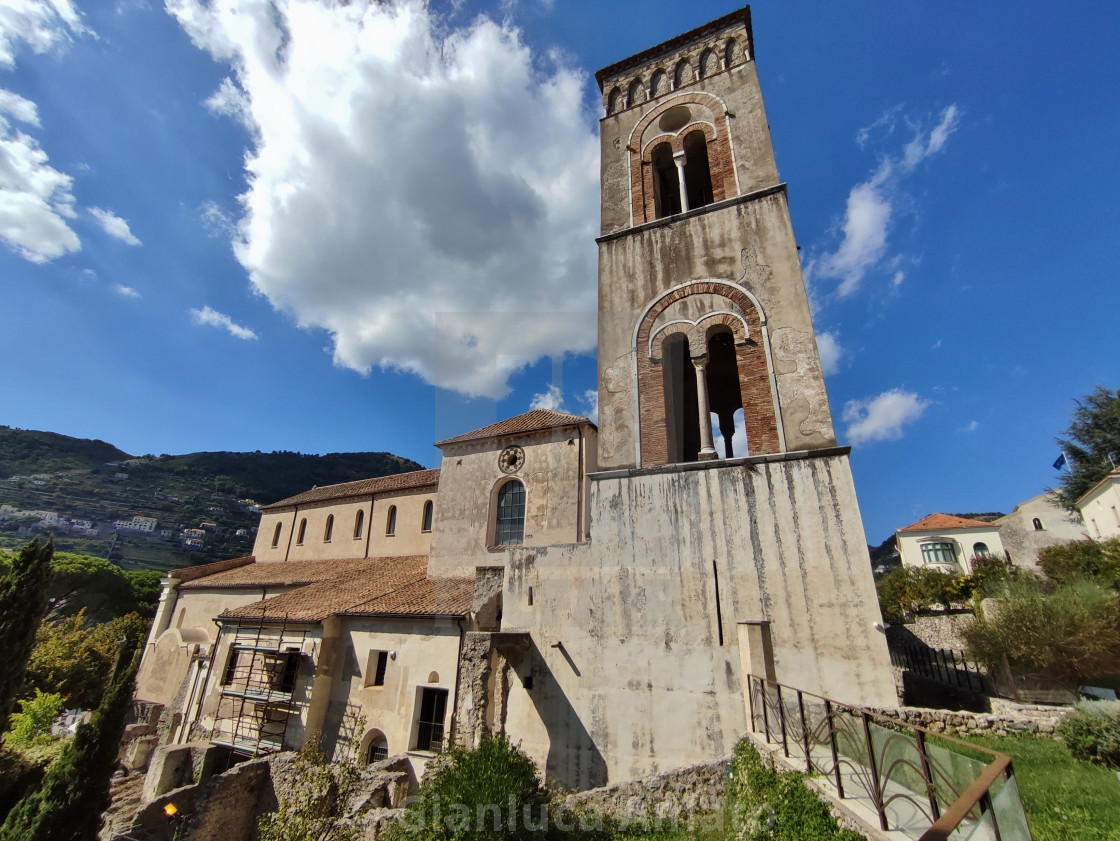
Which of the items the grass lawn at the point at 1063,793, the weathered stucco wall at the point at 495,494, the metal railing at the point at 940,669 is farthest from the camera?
→ the weathered stucco wall at the point at 495,494

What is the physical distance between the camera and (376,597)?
49.6 ft

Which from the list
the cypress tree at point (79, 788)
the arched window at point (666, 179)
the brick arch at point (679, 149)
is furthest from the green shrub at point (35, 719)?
the arched window at point (666, 179)

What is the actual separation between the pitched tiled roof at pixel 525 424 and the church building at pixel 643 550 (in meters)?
0.12

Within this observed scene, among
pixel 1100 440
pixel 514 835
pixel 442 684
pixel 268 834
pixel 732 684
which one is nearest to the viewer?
pixel 514 835

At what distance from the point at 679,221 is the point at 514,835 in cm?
1143

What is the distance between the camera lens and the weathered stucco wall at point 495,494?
14.8 meters

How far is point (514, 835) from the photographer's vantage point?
620 centimetres

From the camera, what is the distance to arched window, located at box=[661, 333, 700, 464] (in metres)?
9.88

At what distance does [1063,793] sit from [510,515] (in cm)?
1281

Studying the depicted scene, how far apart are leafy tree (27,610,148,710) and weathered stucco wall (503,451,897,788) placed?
70.0 ft

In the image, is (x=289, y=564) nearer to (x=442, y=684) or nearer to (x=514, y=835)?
(x=442, y=684)

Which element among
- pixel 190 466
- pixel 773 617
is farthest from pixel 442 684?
pixel 190 466

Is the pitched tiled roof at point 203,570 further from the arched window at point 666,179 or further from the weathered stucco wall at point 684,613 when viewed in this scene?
the arched window at point 666,179

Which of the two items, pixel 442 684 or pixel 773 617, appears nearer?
pixel 773 617
